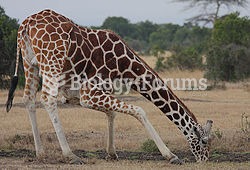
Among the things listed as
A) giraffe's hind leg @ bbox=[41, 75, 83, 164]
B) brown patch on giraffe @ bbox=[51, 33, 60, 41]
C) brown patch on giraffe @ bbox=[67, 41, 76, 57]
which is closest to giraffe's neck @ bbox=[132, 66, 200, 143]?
brown patch on giraffe @ bbox=[67, 41, 76, 57]

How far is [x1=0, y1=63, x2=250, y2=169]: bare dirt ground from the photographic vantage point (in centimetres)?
887

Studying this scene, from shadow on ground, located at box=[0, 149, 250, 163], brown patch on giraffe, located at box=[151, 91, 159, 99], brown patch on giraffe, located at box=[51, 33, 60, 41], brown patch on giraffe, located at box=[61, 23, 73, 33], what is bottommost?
shadow on ground, located at box=[0, 149, 250, 163]

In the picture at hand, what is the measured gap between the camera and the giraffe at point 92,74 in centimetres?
906

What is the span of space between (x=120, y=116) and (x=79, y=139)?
374 cm

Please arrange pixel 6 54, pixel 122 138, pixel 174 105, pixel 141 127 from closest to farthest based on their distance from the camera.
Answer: pixel 174 105 → pixel 122 138 → pixel 141 127 → pixel 6 54

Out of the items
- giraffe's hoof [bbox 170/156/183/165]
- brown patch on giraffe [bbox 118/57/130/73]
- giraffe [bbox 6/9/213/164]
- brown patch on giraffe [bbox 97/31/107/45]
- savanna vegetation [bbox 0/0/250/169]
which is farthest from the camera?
brown patch on giraffe [bbox 97/31/107/45]

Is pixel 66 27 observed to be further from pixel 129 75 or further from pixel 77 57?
pixel 129 75

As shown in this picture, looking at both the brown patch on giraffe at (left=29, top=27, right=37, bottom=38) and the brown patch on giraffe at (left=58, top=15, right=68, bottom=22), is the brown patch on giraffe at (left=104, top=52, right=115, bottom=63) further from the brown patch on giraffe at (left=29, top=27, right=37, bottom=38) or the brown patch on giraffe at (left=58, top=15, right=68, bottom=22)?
the brown patch on giraffe at (left=29, top=27, right=37, bottom=38)

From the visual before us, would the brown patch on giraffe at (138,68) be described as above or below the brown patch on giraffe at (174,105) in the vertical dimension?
above

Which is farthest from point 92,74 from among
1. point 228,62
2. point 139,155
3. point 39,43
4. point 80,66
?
point 228,62

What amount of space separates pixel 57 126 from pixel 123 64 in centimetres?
144

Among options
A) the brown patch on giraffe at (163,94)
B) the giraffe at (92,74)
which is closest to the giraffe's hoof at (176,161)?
the giraffe at (92,74)

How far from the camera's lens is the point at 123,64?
9.41 meters

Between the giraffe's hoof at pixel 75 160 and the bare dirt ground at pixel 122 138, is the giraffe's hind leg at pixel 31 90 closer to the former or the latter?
the bare dirt ground at pixel 122 138
